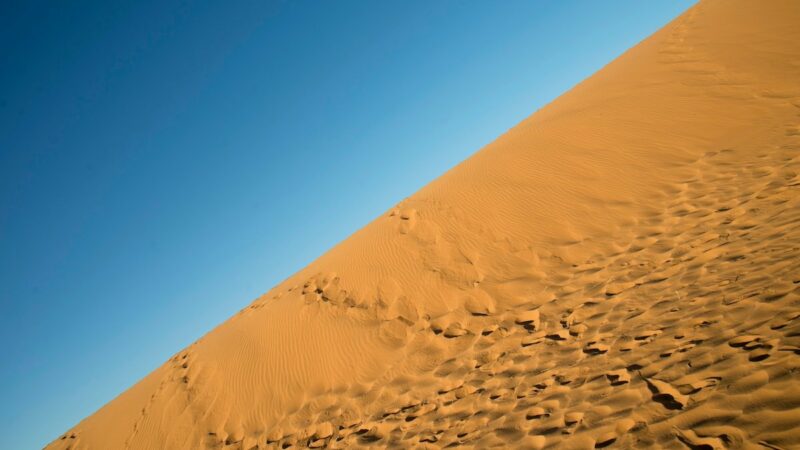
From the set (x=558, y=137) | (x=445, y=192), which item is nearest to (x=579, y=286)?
(x=445, y=192)

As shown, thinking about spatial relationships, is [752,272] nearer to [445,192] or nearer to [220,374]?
[445,192]

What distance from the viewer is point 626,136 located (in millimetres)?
8969

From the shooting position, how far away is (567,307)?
5.21 metres

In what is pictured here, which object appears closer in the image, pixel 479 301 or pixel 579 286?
pixel 579 286

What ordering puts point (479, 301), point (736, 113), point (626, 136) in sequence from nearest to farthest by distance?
point (479, 301) → point (736, 113) → point (626, 136)

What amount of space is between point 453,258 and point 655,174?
3925 millimetres

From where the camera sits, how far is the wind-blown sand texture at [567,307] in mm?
3232

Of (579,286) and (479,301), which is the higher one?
(479,301)

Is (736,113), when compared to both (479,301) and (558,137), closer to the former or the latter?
(558,137)

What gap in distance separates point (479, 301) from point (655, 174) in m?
4.16

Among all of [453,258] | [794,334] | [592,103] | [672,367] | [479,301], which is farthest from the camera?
[592,103]

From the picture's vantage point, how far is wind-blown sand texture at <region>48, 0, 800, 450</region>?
10.6ft

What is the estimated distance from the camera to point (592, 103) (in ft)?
36.3

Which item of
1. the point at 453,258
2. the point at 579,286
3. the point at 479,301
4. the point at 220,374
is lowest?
the point at 579,286
